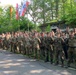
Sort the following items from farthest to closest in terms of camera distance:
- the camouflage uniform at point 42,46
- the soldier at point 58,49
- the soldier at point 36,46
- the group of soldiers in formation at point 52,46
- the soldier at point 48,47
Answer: the soldier at point 36,46 < the camouflage uniform at point 42,46 < the soldier at point 48,47 < the soldier at point 58,49 < the group of soldiers in formation at point 52,46

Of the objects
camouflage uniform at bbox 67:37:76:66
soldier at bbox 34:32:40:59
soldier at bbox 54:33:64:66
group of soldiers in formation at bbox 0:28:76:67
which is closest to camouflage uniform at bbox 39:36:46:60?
group of soldiers in formation at bbox 0:28:76:67

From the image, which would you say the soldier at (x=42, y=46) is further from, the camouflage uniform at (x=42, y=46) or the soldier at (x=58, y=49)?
the soldier at (x=58, y=49)

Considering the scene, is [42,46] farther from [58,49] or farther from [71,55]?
[71,55]

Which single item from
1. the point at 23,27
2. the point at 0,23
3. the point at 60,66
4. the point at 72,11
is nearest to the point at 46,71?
the point at 60,66

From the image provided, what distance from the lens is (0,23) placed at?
64.7m

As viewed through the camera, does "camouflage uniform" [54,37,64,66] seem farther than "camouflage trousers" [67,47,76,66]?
Yes

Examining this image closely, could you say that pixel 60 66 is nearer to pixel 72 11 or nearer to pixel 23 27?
pixel 72 11

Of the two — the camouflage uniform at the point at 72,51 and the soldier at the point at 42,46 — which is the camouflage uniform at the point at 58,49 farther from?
the soldier at the point at 42,46

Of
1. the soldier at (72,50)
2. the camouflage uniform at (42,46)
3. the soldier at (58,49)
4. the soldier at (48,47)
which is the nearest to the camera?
the soldier at (72,50)

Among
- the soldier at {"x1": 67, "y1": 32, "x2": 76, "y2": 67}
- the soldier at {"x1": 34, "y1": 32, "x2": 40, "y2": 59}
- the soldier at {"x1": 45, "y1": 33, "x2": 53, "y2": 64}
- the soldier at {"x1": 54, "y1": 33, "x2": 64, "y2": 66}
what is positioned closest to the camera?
the soldier at {"x1": 67, "y1": 32, "x2": 76, "y2": 67}

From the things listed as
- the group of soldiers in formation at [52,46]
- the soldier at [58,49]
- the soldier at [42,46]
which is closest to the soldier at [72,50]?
the group of soldiers in formation at [52,46]

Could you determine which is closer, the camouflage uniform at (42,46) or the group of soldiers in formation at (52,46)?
the group of soldiers in formation at (52,46)

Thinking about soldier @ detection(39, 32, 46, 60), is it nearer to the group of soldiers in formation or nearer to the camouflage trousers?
the group of soldiers in formation

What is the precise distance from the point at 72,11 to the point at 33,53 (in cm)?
1652
